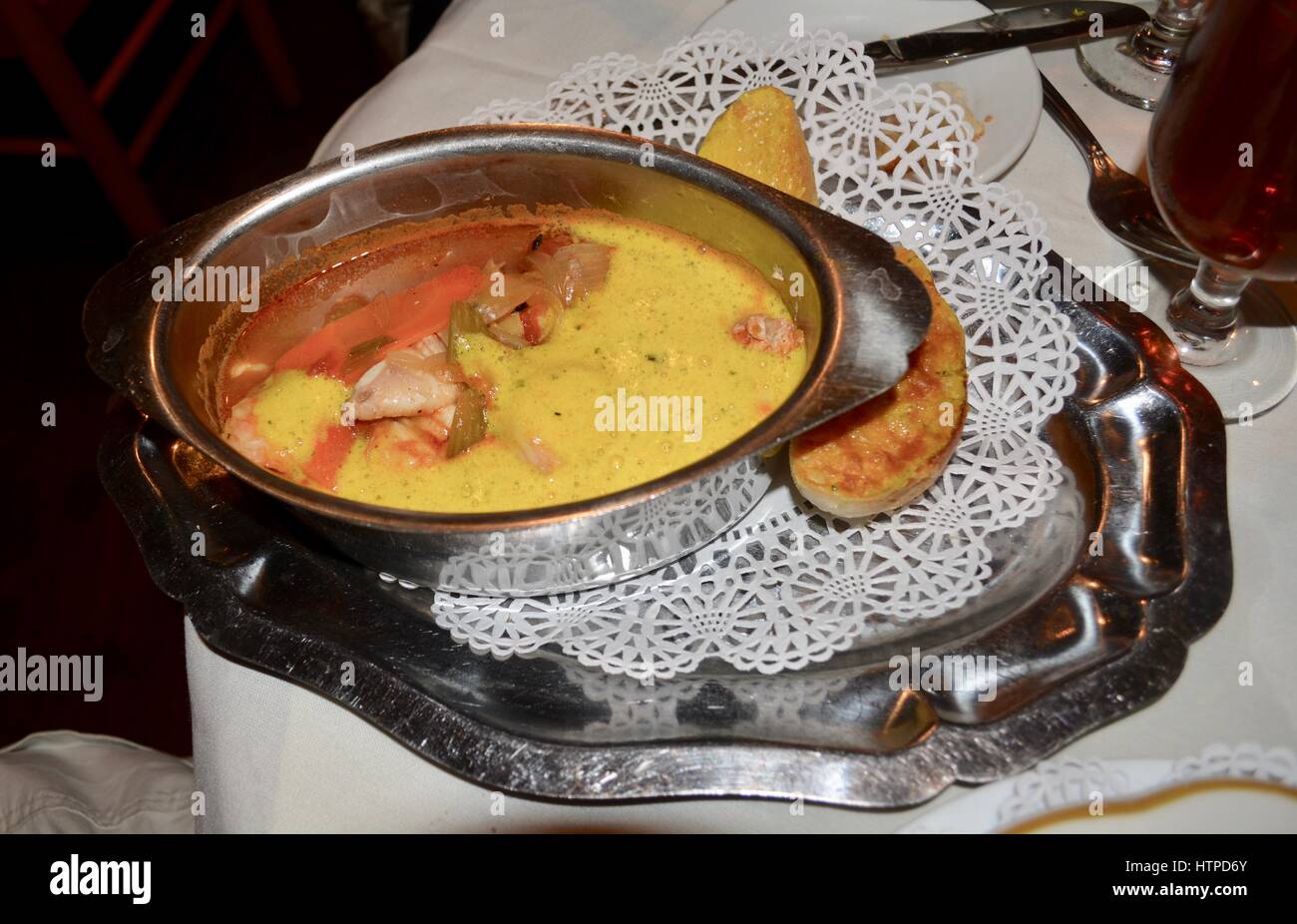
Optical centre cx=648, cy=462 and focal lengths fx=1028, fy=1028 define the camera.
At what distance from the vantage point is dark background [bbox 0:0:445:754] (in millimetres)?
3012

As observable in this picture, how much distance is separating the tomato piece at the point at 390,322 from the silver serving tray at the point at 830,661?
26cm

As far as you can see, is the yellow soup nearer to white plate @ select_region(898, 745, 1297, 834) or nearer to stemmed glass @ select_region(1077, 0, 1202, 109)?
white plate @ select_region(898, 745, 1297, 834)

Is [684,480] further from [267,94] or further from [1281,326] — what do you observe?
[267,94]

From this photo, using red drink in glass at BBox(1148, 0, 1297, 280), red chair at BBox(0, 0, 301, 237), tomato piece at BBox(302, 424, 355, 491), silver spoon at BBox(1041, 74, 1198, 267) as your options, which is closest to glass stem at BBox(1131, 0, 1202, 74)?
silver spoon at BBox(1041, 74, 1198, 267)

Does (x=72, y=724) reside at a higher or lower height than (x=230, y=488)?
lower

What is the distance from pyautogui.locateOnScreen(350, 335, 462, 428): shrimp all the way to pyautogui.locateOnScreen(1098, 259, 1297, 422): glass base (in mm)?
1214

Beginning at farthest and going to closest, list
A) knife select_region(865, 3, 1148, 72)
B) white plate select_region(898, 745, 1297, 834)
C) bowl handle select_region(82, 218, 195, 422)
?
knife select_region(865, 3, 1148, 72), bowl handle select_region(82, 218, 195, 422), white plate select_region(898, 745, 1297, 834)

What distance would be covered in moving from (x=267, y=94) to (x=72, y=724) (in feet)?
9.37

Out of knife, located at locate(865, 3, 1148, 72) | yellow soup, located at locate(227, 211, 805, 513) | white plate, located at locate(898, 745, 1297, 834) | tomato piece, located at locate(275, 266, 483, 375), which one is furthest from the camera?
knife, located at locate(865, 3, 1148, 72)

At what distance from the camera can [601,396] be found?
1.72 meters

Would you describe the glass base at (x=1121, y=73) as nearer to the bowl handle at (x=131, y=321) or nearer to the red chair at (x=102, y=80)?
the bowl handle at (x=131, y=321)

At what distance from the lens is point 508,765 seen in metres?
1.40

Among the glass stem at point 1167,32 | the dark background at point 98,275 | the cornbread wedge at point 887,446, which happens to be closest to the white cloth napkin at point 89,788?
the dark background at point 98,275

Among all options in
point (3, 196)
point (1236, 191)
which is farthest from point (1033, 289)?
point (3, 196)
